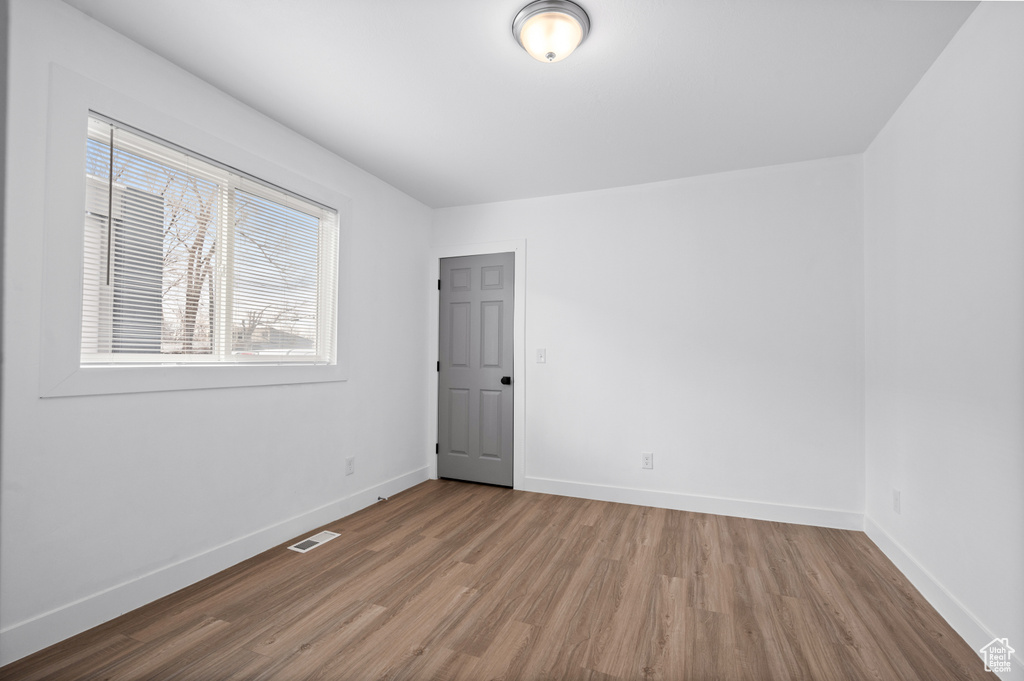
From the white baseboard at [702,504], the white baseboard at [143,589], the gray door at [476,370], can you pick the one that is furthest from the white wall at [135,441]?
the white baseboard at [702,504]

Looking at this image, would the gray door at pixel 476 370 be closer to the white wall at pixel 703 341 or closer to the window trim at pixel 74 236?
the white wall at pixel 703 341

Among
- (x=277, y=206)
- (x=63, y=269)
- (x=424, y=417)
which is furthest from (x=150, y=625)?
(x=424, y=417)

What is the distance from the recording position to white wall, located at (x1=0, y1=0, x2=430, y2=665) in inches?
78.6

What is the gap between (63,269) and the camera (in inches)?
83.4

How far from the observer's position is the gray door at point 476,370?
446 cm

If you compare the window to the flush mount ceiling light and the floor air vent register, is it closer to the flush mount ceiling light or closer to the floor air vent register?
the floor air vent register

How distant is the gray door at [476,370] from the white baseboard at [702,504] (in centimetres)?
45

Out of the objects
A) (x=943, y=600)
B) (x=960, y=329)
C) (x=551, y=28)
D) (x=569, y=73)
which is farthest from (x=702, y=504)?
(x=551, y=28)

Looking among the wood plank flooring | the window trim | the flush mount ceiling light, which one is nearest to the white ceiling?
the flush mount ceiling light

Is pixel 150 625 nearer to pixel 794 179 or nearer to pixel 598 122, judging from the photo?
pixel 598 122

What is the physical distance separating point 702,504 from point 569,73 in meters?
3.03

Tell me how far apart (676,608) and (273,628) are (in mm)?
1826

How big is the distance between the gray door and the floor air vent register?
1513 millimetres

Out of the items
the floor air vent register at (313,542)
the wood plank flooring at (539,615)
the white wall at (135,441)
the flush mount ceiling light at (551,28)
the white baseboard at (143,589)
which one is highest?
the flush mount ceiling light at (551,28)
